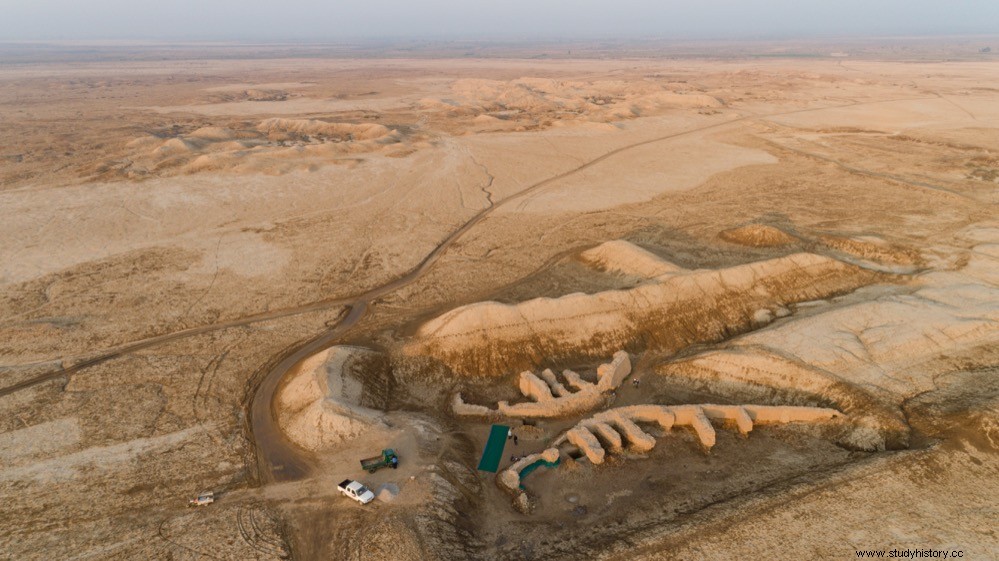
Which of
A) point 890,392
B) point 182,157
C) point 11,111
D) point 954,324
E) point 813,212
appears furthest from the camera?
point 11,111

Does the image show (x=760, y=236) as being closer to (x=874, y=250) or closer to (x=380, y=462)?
(x=874, y=250)

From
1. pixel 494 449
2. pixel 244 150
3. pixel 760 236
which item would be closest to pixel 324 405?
pixel 494 449

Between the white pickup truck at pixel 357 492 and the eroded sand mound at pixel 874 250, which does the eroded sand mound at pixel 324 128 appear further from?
the white pickup truck at pixel 357 492

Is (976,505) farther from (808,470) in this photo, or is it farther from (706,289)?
(706,289)

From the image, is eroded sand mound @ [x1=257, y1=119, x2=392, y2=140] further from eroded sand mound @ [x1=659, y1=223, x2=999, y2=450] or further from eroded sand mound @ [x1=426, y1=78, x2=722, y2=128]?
eroded sand mound @ [x1=659, y1=223, x2=999, y2=450]

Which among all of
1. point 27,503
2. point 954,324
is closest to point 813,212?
point 954,324

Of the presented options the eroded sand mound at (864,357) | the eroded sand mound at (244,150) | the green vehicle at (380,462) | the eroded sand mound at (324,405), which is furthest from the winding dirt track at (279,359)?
the eroded sand mound at (244,150)
